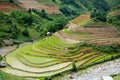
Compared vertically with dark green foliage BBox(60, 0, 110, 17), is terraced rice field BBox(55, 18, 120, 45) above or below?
above

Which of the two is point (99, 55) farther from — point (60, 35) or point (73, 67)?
point (60, 35)

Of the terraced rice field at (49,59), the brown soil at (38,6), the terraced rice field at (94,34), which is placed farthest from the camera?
the brown soil at (38,6)

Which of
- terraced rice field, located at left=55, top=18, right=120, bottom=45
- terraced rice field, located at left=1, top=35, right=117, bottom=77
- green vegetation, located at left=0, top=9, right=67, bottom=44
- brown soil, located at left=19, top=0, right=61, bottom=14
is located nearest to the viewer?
terraced rice field, located at left=1, top=35, right=117, bottom=77

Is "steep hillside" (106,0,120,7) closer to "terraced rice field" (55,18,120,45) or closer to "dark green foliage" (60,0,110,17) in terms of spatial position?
"dark green foliage" (60,0,110,17)

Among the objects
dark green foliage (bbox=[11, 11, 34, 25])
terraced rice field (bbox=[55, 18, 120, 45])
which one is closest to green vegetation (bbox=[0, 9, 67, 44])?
dark green foliage (bbox=[11, 11, 34, 25])

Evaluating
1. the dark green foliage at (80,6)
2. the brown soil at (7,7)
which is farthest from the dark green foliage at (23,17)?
the dark green foliage at (80,6)

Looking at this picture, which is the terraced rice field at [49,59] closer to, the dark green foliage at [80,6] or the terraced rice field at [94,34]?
the terraced rice field at [94,34]
